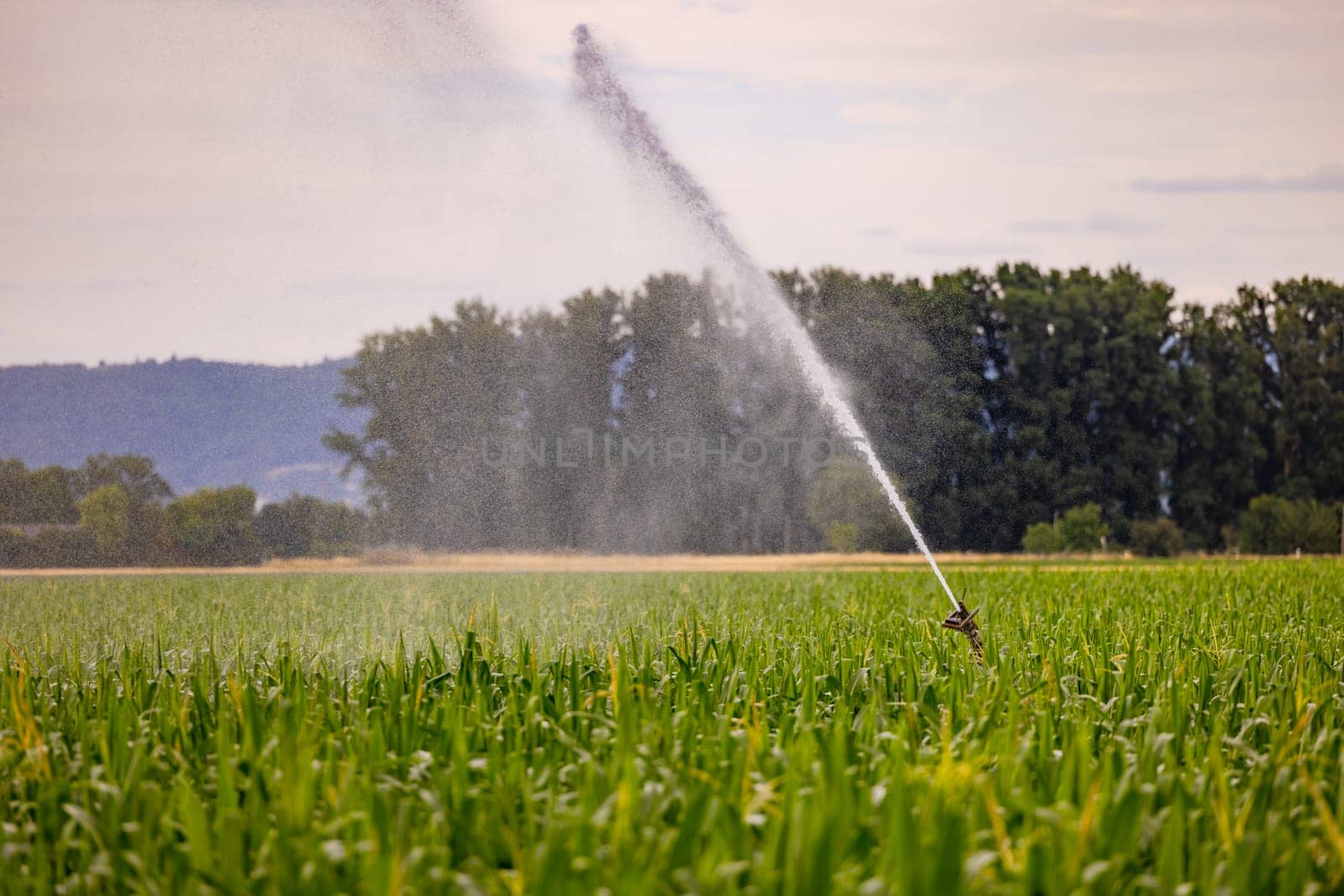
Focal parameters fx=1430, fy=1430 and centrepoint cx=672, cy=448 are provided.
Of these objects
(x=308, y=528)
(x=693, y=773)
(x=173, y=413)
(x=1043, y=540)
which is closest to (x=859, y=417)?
(x=1043, y=540)

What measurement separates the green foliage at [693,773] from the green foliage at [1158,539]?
178 ft

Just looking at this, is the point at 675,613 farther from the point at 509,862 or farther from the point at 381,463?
the point at 381,463

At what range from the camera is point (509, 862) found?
23.1 ft

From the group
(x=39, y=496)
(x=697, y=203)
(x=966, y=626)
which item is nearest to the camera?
(x=966, y=626)

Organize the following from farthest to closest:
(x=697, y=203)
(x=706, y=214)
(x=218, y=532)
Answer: (x=218, y=532), (x=697, y=203), (x=706, y=214)

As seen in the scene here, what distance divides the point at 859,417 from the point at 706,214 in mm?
50892

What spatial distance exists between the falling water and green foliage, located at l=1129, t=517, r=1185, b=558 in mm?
52347

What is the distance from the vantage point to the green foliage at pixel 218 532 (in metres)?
58.5

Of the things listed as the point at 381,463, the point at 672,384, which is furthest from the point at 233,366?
the point at 672,384

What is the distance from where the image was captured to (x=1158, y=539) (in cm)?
6625

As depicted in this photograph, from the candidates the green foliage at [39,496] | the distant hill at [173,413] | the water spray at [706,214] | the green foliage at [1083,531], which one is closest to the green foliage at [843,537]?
the green foliage at [1083,531]

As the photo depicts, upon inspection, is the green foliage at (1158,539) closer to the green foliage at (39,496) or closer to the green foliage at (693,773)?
the green foliage at (39,496)

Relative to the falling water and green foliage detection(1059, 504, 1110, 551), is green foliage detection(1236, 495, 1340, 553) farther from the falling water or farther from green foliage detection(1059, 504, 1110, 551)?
the falling water

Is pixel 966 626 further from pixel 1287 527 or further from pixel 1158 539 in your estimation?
pixel 1287 527
